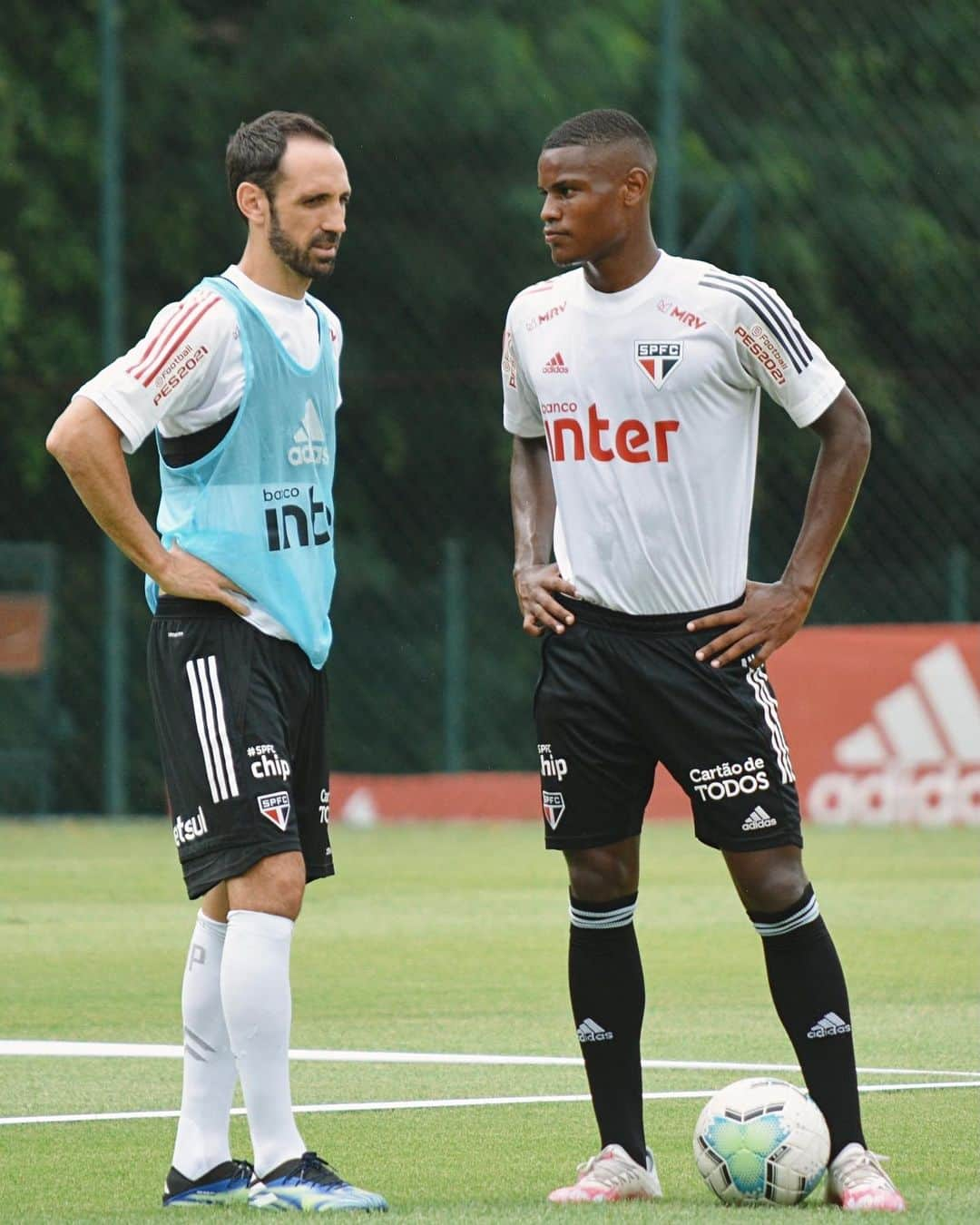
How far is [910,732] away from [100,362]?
875 cm

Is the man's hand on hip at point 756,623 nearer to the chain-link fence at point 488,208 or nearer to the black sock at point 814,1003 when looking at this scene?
the black sock at point 814,1003

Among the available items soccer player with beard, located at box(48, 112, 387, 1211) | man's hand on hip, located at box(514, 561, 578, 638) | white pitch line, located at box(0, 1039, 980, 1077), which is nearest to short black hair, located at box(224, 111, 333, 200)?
soccer player with beard, located at box(48, 112, 387, 1211)

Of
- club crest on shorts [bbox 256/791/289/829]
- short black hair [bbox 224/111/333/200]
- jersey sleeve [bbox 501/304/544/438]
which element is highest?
short black hair [bbox 224/111/333/200]

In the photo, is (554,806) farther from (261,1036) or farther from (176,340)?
(176,340)

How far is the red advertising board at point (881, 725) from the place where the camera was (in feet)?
65.1

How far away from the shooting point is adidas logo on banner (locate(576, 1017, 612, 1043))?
6262 mm

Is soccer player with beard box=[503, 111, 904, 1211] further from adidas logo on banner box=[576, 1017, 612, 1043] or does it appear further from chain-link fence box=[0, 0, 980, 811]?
chain-link fence box=[0, 0, 980, 811]

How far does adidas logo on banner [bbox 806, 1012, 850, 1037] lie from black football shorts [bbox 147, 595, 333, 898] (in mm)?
1215

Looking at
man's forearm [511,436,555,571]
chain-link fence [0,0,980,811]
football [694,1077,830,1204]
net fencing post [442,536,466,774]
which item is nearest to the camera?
football [694,1077,830,1204]

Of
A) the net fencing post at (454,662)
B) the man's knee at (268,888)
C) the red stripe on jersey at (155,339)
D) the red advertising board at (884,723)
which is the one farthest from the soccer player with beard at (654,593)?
the net fencing post at (454,662)

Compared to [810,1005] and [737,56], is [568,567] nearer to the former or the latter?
[810,1005]

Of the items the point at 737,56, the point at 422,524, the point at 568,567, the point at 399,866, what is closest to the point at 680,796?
the point at 399,866

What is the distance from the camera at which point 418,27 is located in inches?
1072

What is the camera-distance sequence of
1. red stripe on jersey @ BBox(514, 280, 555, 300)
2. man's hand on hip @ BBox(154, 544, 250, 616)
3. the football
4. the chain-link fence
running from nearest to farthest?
the football, man's hand on hip @ BBox(154, 544, 250, 616), red stripe on jersey @ BBox(514, 280, 555, 300), the chain-link fence
